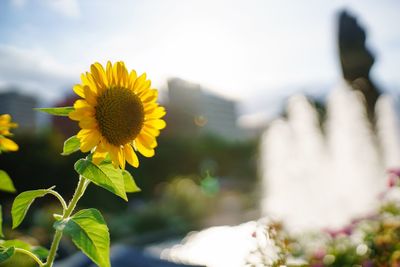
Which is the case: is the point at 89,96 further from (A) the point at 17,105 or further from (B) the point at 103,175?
(A) the point at 17,105

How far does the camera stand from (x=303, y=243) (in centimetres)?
497

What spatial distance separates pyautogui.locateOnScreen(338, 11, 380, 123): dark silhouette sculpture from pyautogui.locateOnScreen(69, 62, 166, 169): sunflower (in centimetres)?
3697

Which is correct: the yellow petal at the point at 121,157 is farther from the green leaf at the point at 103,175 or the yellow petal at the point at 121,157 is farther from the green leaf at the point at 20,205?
the green leaf at the point at 20,205

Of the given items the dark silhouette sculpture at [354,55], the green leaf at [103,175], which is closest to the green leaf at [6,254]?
the green leaf at [103,175]

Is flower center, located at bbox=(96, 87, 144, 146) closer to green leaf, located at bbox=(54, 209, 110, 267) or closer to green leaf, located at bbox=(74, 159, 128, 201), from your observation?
green leaf, located at bbox=(74, 159, 128, 201)

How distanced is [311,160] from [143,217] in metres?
7.00

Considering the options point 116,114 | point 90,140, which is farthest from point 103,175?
point 116,114

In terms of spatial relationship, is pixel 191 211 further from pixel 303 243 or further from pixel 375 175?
pixel 303 243

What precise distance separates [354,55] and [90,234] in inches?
1496

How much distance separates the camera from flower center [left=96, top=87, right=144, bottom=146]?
4.22 feet

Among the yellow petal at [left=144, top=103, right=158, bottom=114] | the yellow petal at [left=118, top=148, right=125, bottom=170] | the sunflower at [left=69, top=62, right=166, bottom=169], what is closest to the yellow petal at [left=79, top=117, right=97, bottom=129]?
the sunflower at [left=69, top=62, right=166, bottom=169]

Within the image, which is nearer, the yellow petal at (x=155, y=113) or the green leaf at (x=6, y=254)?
the green leaf at (x=6, y=254)

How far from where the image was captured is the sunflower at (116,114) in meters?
1.22

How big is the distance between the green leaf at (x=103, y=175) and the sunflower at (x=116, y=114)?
1.3 inches
